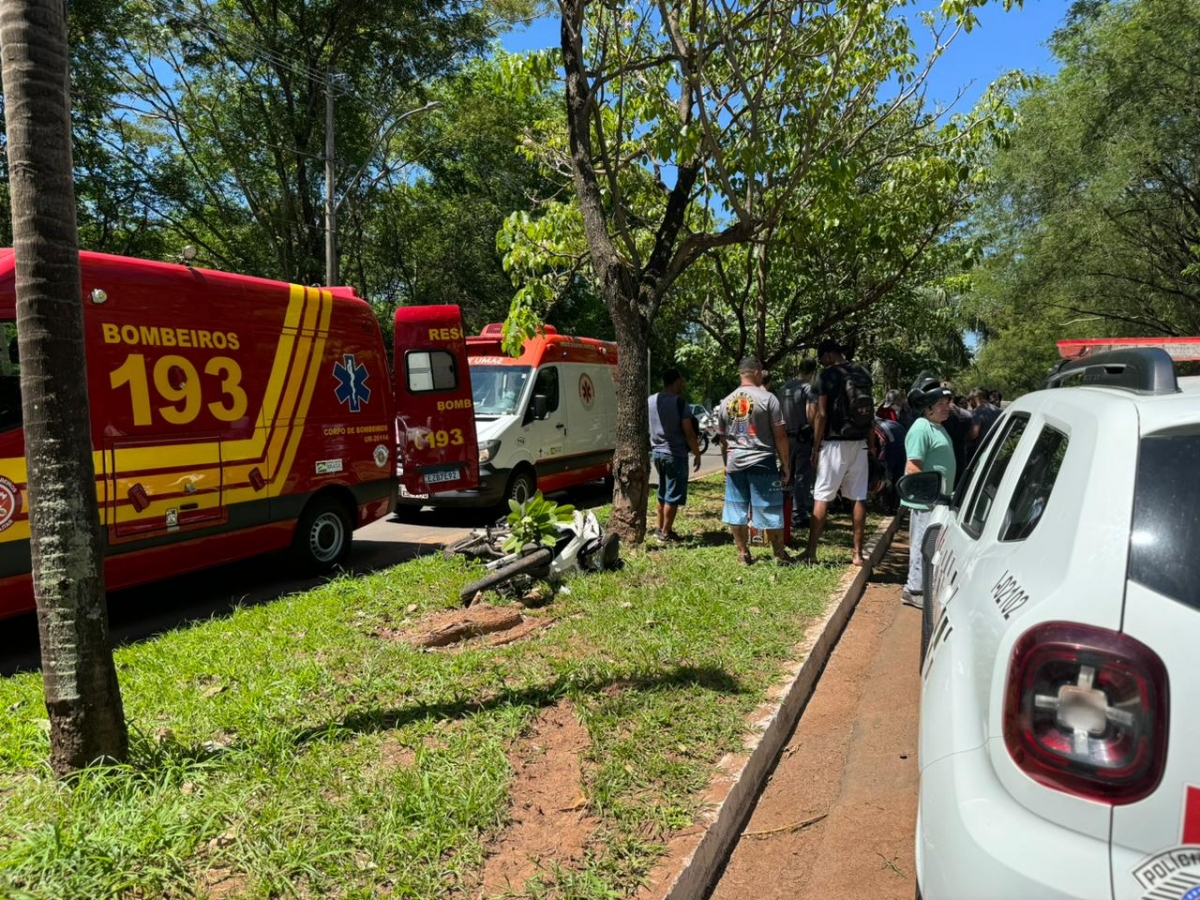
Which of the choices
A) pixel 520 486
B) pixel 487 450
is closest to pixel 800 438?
pixel 520 486

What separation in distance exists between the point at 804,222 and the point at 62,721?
8057 mm

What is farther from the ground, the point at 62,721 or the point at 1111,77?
the point at 1111,77

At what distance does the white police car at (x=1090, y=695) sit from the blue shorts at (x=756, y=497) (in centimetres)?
432

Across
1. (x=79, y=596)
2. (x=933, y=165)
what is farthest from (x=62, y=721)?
(x=933, y=165)

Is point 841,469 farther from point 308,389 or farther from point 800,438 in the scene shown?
point 308,389

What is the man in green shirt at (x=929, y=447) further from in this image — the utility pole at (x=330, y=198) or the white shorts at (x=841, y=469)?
the utility pole at (x=330, y=198)

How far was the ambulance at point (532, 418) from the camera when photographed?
9461 mm

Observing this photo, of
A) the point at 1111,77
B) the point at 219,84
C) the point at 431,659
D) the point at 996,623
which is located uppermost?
the point at 219,84

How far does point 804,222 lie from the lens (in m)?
8.65

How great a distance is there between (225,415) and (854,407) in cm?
515

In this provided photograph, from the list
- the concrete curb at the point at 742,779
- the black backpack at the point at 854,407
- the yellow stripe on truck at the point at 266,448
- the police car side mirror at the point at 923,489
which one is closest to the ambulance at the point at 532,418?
the yellow stripe on truck at the point at 266,448

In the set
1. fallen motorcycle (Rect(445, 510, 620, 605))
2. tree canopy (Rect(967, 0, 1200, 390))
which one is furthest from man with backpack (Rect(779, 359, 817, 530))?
tree canopy (Rect(967, 0, 1200, 390))

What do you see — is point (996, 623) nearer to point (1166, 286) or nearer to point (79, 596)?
point (79, 596)

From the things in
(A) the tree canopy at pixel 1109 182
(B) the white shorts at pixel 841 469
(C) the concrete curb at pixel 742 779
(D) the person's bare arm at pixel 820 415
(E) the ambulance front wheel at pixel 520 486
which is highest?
(A) the tree canopy at pixel 1109 182
